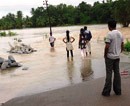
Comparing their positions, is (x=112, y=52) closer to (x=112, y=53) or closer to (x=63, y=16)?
(x=112, y=53)

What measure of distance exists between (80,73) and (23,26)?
15248 cm

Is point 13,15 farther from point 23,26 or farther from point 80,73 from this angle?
point 80,73

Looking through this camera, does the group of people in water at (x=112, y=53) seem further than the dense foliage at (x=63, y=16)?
No

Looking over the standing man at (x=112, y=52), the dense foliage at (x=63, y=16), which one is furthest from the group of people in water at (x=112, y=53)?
the dense foliage at (x=63, y=16)

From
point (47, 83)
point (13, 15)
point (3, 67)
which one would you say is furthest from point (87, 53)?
point (13, 15)

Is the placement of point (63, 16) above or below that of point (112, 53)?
below

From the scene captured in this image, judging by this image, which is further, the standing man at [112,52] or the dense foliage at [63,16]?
the dense foliage at [63,16]

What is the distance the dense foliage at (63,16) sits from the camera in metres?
134

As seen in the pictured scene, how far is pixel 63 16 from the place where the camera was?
159 meters

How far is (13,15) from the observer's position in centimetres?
17138

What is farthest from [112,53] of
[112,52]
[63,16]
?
[63,16]

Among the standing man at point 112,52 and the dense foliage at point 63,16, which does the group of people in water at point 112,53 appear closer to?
the standing man at point 112,52

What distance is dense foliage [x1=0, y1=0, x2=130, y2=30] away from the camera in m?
134

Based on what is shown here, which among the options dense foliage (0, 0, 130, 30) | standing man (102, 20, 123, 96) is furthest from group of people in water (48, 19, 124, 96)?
dense foliage (0, 0, 130, 30)
